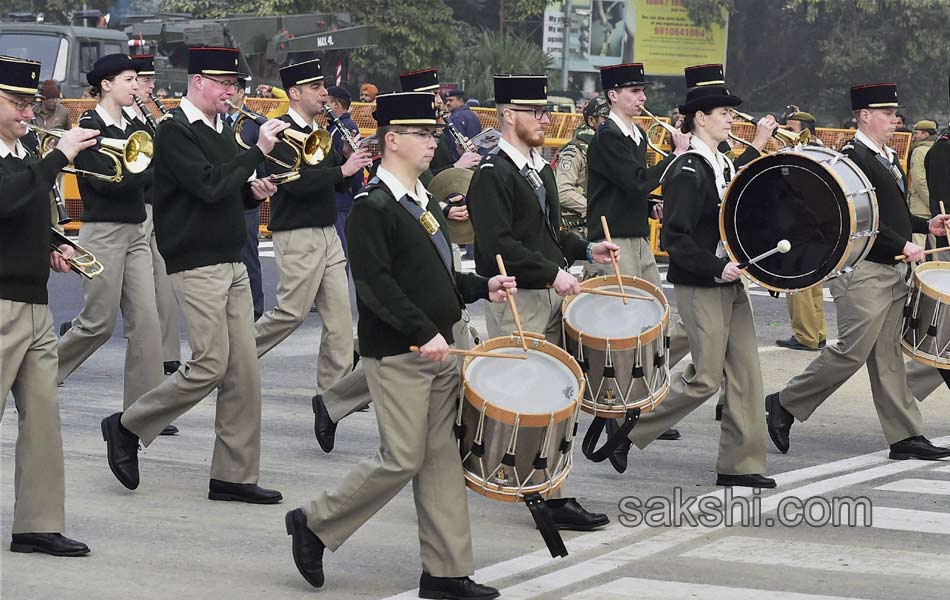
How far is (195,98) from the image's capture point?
26.8 feet

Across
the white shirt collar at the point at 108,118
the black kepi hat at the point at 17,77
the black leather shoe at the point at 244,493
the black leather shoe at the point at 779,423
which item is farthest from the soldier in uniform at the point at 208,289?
the black leather shoe at the point at 779,423

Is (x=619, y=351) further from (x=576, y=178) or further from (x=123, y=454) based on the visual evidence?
(x=576, y=178)

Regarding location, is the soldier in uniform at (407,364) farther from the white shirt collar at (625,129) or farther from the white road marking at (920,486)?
the white shirt collar at (625,129)

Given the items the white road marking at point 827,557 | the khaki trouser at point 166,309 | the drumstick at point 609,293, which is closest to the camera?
the white road marking at point 827,557

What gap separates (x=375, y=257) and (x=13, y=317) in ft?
5.31

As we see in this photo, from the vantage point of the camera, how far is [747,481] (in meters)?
8.47

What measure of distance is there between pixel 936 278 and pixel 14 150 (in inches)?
203

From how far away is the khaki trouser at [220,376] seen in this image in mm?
8008

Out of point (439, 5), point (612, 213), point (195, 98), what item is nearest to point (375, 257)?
point (195, 98)

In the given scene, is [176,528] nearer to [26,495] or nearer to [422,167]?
[26,495]

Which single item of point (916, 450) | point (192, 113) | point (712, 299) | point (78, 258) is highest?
point (192, 113)

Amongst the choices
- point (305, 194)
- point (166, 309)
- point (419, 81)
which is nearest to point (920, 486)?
point (305, 194)

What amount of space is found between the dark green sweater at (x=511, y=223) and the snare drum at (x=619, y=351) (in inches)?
11.5

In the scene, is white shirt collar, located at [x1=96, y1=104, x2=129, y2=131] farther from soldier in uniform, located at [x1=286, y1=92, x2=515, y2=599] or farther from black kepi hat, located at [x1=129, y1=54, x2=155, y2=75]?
soldier in uniform, located at [x1=286, y1=92, x2=515, y2=599]
